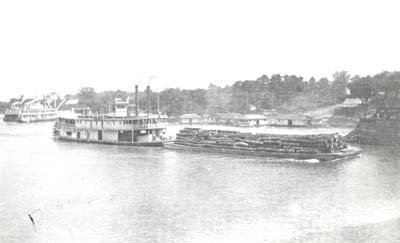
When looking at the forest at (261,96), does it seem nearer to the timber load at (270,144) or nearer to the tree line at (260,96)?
the tree line at (260,96)

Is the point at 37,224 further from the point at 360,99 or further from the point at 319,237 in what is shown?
the point at 360,99

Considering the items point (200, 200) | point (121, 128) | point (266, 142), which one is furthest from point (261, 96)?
point (200, 200)

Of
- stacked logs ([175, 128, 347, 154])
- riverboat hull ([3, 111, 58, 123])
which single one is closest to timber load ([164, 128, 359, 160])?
stacked logs ([175, 128, 347, 154])

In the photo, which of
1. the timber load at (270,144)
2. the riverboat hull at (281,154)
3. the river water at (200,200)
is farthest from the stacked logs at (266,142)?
the river water at (200,200)

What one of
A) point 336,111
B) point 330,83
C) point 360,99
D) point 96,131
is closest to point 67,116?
point 96,131

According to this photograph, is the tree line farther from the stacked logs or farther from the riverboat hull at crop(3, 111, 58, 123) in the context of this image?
the stacked logs
